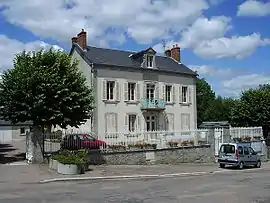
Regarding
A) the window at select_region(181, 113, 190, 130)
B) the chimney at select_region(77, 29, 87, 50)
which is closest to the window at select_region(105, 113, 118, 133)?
the chimney at select_region(77, 29, 87, 50)

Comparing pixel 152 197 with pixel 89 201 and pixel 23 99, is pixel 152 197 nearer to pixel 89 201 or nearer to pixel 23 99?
pixel 89 201

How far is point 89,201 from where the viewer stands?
12469 millimetres

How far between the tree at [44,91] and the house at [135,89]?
11.4 metres

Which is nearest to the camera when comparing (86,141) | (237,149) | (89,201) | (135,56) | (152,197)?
(89,201)

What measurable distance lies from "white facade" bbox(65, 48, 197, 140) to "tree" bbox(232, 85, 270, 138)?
22.2 feet

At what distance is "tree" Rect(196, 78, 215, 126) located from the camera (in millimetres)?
74375

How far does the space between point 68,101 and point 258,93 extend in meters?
19.2

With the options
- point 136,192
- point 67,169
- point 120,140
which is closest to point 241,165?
point 120,140

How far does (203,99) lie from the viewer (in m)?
76.3

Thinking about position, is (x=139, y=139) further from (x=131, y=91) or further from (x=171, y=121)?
(x=171, y=121)

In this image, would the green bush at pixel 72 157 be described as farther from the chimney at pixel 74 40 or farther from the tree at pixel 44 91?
the chimney at pixel 74 40

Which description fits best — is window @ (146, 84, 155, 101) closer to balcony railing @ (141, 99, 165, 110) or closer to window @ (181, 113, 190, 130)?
balcony railing @ (141, 99, 165, 110)

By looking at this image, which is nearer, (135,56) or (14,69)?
(14,69)

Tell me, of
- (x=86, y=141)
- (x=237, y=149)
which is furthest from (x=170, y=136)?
(x=86, y=141)
